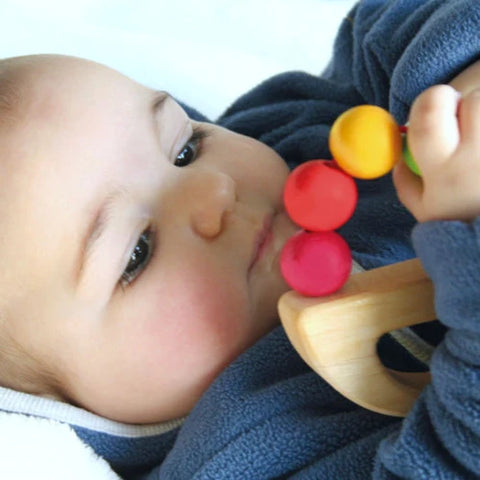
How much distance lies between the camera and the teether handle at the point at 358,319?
0.53m

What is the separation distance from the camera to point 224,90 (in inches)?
51.7

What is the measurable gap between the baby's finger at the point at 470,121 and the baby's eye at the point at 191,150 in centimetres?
40

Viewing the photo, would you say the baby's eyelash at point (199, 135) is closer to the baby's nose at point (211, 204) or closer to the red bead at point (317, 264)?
the baby's nose at point (211, 204)

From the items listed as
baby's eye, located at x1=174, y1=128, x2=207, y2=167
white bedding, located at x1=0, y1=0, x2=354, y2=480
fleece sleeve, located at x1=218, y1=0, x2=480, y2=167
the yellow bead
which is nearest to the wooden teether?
the yellow bead

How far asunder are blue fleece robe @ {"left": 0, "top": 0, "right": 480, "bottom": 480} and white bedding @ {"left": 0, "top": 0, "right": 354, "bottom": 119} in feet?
1.05

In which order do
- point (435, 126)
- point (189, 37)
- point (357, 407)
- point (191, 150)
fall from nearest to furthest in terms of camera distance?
point (435, 126), point (357, 407), point (191, 150), point (189, 37)

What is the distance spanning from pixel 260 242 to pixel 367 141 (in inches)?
10.2

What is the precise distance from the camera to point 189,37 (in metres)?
1.43

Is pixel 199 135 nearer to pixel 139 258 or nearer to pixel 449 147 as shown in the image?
pixel 139 258

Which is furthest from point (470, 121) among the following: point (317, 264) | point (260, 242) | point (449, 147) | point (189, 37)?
point (189, 37)

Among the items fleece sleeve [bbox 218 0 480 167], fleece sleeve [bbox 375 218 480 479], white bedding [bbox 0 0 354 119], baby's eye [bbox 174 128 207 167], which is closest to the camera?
fleece sleeve [bbox 375 218 480 479]

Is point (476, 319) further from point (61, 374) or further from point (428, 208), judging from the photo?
point (61, 374)

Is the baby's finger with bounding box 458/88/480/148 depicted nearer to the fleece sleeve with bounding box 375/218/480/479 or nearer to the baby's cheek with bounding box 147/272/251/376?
the fleece sleeve with bounding box 375/218/480/479

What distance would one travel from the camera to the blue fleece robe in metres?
0.49
